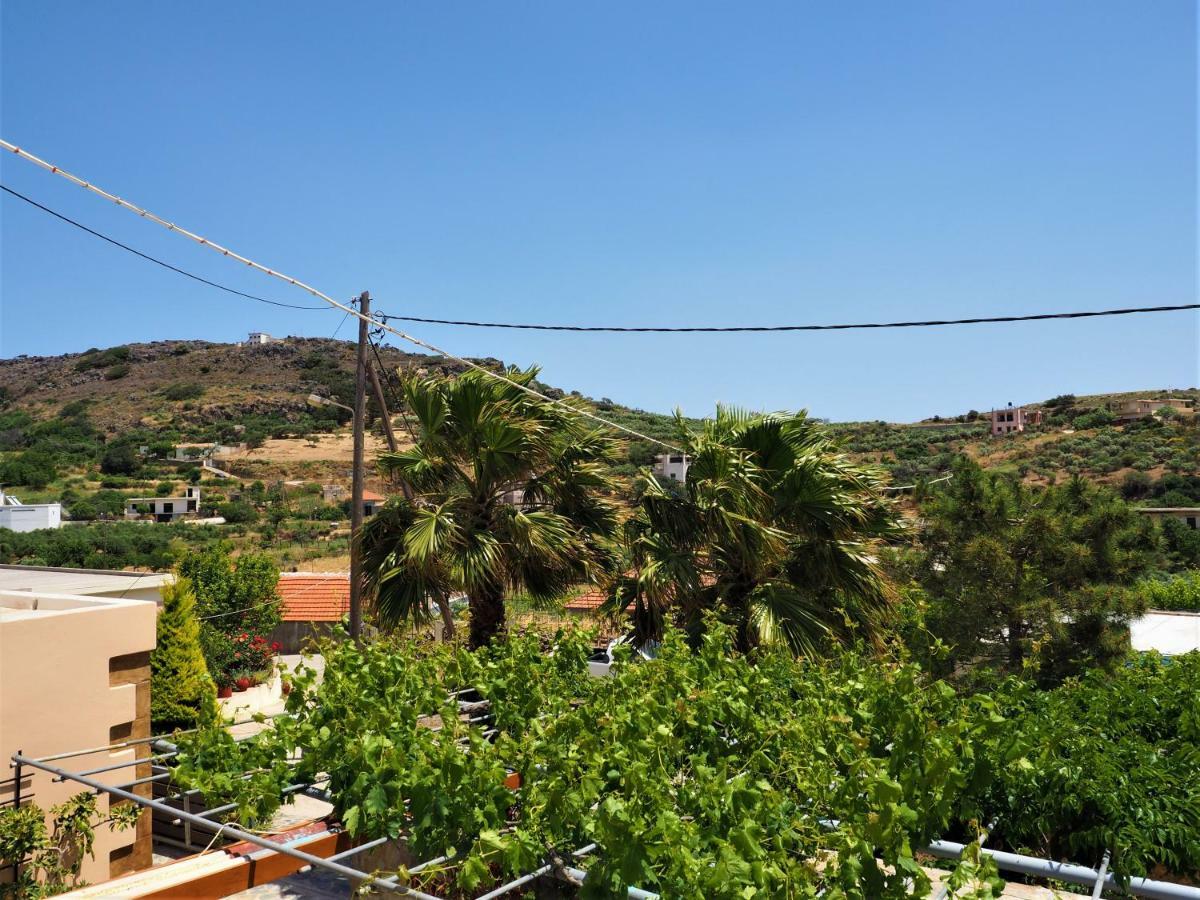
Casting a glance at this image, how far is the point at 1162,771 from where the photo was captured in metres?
4.44

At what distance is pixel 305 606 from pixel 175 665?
36.4 feet

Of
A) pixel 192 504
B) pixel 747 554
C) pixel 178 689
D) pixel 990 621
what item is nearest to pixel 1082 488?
pixel 990 621

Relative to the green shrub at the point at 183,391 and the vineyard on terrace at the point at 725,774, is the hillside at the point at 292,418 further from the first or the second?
the vineyard on terrace at the point at 725,774

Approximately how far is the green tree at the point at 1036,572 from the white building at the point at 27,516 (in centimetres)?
3711

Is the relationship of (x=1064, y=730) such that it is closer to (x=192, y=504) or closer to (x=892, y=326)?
(x=892, y=326)

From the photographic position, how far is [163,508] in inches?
1903

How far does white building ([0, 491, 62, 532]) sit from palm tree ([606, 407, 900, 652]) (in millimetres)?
36152

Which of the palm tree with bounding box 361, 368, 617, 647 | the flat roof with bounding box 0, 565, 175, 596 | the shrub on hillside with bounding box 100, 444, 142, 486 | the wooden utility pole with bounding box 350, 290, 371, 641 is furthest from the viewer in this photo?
the shrub on hillside with bounding box 100, 444, 142, 486

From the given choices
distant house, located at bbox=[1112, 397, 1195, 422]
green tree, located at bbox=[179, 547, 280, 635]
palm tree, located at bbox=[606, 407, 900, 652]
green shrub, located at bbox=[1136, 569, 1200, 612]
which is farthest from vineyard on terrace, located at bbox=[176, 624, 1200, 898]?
distant house, located at bbox=[1112, 397, 1195, 422]

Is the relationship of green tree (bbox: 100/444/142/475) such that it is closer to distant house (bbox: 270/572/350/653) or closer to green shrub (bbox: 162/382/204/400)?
green shrub (bbox: 162/382/204/400)

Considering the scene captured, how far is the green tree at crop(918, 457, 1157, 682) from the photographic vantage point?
35.7 ft

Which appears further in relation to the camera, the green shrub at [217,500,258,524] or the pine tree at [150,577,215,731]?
the green shrub at [217,500,258,524]

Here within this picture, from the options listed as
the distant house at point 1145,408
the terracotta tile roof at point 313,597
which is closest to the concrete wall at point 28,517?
the terracotta tile roof at point 313,597

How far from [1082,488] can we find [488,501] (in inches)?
296
